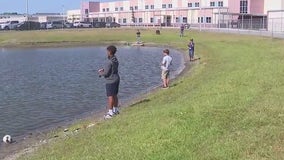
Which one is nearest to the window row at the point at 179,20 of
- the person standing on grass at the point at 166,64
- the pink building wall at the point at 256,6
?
the pink building wall at the point at 256,6

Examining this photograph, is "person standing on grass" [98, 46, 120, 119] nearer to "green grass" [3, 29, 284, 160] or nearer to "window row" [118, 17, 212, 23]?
"green grass" [3, 29, 284, 160]

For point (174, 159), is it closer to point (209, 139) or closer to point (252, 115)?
point (209, 139)

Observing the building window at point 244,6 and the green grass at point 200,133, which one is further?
the building window at point 244,6

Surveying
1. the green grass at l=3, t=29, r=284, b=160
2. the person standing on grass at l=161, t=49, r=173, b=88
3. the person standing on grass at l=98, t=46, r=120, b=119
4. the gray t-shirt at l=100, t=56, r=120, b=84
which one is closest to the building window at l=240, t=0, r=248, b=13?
the person standing on grass at l=161, t=49, r=173, b=88

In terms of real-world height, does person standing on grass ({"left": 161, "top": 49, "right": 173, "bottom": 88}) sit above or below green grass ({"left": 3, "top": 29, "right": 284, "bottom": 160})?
above

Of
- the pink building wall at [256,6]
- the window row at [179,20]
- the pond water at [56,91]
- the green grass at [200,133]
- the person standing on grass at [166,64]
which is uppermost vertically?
the pink building wall at [256,6]

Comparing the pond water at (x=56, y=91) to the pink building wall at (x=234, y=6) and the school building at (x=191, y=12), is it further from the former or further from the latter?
the pink building wall at (x=234, y=6)

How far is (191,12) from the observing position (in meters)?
136

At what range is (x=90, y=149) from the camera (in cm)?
1135

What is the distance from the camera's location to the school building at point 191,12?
111306 millimetres

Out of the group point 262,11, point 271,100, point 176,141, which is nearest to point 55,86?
point 271,100

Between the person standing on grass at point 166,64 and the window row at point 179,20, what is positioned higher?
the window row at point 179,20

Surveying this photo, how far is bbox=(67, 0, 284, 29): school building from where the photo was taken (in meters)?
111

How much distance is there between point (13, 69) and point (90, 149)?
37.2 metres
